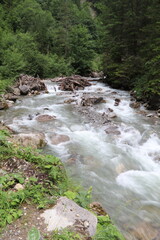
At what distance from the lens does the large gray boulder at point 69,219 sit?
8.03 feet

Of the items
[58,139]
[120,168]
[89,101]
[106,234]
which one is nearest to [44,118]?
[58,139]

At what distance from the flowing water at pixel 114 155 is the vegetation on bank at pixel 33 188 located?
2.77ft

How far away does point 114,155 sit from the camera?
238 inches

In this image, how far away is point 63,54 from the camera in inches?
1232

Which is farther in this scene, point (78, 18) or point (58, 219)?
point (78, 18)

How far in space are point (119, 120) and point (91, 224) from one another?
712cm

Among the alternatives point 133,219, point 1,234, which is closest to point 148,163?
point 133,219

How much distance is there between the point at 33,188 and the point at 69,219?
0.87 m

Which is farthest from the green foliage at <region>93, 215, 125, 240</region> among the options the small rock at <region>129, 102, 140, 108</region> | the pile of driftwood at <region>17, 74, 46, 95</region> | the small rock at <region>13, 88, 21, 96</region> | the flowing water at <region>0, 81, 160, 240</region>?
the pile of driftwood at <region>17, 74, 46, 95</region>

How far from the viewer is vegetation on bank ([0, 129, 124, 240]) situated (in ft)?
8.15

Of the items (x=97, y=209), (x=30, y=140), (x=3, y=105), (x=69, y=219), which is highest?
(x=69, y=219)

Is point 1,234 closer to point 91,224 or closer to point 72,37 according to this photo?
point 91,224

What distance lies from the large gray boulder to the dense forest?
927cm

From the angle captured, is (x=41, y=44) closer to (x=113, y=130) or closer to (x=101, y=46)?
(x=101, y=46)
